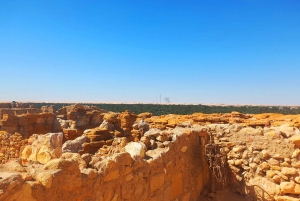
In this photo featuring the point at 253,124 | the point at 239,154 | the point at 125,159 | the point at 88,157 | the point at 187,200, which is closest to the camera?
the point at 88,157

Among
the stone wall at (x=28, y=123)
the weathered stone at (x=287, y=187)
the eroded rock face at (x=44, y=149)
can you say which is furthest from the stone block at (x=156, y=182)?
the stone wall at (x=28, y=123)

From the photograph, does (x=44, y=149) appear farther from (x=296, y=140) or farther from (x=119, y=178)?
(x=296, y=140)

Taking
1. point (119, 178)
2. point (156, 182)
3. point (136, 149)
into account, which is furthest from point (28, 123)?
point (119, 178)

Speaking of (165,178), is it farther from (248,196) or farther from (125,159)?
(248,196)

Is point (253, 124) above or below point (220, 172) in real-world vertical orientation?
above

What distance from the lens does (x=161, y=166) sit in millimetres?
4109

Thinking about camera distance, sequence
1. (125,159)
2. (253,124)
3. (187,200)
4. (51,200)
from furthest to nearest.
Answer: (253,124)
(187,200)
(125,159)
(51,200)

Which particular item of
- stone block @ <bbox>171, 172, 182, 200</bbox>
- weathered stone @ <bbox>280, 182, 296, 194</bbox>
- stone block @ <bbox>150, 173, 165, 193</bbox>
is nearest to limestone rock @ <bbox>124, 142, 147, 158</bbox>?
stone block @ <bbox>150, 173, 165, 193</bbox>

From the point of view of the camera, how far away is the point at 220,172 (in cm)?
573

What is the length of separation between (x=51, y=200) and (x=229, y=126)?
16.9ft

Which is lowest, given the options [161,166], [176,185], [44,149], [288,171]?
[176,185]

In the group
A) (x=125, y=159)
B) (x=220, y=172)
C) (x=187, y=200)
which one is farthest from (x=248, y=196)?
(x=125, y=159)

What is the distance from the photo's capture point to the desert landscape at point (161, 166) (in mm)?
2355

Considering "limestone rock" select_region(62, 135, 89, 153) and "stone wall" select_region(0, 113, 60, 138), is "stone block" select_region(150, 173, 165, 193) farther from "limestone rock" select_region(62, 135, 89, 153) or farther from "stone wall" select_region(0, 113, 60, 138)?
"stone wall" select_region(0, 113, 60, 138)
